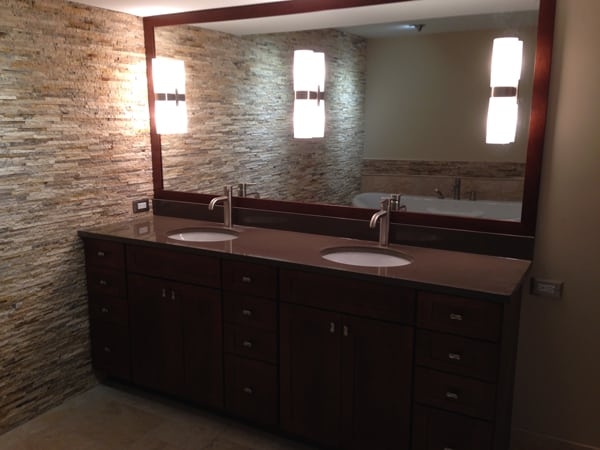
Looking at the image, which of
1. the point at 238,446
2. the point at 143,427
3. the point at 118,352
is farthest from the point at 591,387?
the point at 118,352

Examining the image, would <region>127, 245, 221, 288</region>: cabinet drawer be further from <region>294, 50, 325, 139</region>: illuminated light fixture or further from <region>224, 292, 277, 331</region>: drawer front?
<region>294, 50, 325, 139</region>: illuminated light fixture

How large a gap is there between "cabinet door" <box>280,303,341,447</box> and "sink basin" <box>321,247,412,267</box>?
32 cm

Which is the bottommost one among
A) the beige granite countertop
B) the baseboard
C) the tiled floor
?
the tiled floor

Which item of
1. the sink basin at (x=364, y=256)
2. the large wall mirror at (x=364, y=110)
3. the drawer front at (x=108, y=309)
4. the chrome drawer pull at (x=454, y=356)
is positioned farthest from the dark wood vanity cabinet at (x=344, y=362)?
the drawer front at (x=108, y=309)

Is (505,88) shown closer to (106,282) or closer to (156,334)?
(156,334)

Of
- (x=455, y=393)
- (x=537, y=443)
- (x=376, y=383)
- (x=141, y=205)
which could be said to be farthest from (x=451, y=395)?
(x=141, y=205)

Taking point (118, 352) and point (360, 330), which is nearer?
point (360, 330)

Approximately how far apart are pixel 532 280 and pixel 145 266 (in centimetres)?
182

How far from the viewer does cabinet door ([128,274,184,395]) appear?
2516 mm

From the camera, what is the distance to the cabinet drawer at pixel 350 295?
6.29 ft

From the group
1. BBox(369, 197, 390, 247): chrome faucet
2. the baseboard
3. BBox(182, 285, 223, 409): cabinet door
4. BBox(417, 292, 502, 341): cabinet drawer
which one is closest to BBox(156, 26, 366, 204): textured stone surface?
BBox(369, 197, 390, 247): chrome faucet

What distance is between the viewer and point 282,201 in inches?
108

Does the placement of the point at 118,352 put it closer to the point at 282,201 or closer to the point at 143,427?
the point at 143,427

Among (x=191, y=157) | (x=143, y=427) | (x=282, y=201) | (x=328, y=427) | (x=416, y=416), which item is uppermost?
(x=191, y=157)
